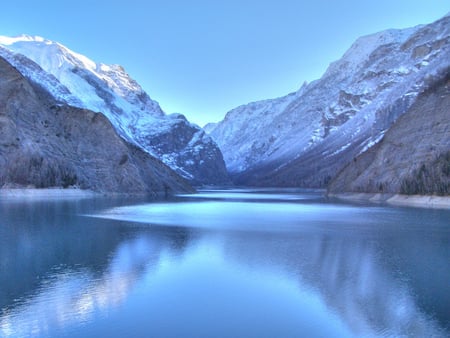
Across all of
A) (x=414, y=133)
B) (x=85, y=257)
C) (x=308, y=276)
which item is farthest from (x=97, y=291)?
(x=414, y=133)

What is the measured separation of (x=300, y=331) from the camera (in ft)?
54.1

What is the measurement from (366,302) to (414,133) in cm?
9870

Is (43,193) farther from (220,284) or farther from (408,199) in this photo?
(220,284)

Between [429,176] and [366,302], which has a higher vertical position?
[429,176]

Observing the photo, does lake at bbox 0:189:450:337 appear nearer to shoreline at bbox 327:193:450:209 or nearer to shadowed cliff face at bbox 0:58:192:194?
shoreline at bbox 327:193:450:209

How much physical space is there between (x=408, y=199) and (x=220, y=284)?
84275mm

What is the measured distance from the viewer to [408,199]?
3871 inches

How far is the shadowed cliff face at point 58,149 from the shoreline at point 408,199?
61.9 m

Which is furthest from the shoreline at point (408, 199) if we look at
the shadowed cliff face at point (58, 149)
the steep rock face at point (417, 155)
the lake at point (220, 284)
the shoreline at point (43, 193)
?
the shoreline at point (43, 193)

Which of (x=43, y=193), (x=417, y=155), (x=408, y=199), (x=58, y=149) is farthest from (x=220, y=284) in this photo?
(x=58, y=149)

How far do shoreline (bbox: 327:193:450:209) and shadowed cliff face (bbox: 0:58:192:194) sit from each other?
6188 cm

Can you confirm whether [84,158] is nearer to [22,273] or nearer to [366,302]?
[22,273]

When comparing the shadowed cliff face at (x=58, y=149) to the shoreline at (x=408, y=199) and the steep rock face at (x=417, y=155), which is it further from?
the steep rock face at (x=417, y=155)

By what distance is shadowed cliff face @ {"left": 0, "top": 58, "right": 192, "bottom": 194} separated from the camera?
10106 cm
